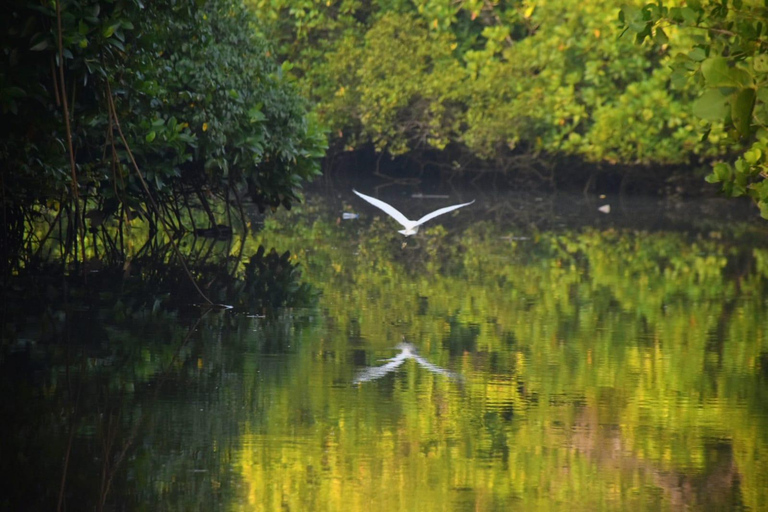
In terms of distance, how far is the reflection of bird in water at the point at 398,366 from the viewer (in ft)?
23.6

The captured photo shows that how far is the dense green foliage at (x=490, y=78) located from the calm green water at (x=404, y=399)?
16.1 metres

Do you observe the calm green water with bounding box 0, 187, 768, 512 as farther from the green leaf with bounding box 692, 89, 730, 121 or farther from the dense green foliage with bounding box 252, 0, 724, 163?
the dense green foliage with bounding box 252, 0, 724, 163

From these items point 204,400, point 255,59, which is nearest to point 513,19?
point 255,59

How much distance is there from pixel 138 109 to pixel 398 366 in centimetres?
540

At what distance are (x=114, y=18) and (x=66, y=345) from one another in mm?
Result: 2328

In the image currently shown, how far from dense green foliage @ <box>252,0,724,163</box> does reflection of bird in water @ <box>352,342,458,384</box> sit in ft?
63.7

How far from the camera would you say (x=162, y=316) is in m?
9.41

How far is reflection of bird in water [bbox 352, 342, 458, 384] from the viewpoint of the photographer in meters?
7.19

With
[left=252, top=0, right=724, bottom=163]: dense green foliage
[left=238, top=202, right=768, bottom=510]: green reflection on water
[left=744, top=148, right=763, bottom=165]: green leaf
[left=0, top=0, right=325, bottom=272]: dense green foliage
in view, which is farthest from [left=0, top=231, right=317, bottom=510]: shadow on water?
[left=252, top=0, right=724, bottom=163]: dense green foliage

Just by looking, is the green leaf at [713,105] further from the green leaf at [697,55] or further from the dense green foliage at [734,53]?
the green leaf at [697,55]

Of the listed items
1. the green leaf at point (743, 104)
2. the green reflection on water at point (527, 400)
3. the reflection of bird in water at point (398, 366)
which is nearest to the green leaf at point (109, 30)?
the green reflection on water at point (527, 400)

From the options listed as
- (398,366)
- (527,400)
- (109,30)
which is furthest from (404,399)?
(109,30)

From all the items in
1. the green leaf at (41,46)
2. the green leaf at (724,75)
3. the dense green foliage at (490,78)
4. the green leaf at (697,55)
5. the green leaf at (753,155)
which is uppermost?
the dense green foliage at (490,78)

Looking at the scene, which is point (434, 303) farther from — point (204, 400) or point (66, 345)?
point (204, 400)
